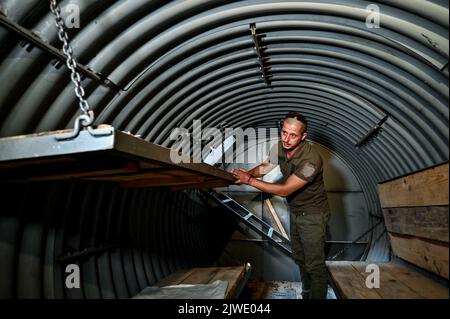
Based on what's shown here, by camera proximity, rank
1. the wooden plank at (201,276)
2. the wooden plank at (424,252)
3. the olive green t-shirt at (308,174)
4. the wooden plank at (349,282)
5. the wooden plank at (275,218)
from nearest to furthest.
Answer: the wooden plank at (424,252) → the wooden plank at (349,282) → the olive green t-shirt at (308,174) → the wooden plank at (201,276) → the wooden plank at (275,218)

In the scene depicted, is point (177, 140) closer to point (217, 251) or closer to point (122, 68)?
point (122, 68)

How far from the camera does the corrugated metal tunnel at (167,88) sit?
2.51m

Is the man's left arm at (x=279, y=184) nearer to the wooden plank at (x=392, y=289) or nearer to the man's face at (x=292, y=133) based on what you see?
the man's face at (x=292, y=133)

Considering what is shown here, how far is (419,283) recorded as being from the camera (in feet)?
8.45

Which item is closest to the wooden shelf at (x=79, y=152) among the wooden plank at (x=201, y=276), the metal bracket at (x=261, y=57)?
the metal bracket at (x=261, y=57)

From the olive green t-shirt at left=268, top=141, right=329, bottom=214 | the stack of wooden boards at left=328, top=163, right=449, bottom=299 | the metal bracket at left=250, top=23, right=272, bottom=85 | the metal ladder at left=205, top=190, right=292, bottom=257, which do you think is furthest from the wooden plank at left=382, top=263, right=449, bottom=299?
the metal ladder at left=205, top=190, right=292, bottom=257

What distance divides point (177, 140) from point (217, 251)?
13.7ft

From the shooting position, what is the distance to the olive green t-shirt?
12.3 ft

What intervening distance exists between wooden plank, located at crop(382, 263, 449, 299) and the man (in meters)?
0.79

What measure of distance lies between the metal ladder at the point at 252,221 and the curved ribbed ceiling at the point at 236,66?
299 cm

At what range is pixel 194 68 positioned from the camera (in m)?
4.09

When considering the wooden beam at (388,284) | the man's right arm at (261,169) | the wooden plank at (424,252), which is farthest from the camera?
the man's right arm at (261,169)

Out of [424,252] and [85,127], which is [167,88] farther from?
[424,252]

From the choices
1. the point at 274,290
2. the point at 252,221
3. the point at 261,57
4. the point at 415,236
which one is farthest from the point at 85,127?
the point at 252,221
